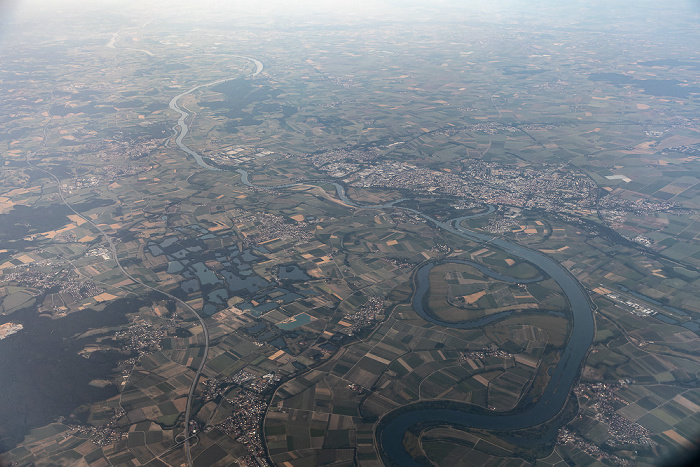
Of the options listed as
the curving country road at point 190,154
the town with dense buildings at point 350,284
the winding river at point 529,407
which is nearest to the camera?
the curving country road at point 190,154

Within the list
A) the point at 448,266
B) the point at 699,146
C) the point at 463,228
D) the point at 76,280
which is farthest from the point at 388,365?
the point at 699,146

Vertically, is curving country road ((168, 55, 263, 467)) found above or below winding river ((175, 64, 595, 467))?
above

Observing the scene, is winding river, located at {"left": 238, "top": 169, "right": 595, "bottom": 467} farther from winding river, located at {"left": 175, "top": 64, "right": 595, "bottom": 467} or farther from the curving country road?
the curving country road

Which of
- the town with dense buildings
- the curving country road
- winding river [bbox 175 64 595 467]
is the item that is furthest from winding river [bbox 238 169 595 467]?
the curving country road

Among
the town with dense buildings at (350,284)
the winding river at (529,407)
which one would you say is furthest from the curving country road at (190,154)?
the winding river at (529,407)

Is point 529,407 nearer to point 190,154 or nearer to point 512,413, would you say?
point 512,413

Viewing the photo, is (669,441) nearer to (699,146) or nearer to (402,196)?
(402,196)

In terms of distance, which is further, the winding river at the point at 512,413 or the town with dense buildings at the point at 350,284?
the winding river at the point at 512,413

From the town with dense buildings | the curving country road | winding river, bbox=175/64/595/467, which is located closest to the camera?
the curving country road

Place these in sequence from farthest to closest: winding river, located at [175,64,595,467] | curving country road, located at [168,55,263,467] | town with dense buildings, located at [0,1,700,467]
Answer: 1. winding river, located at [175,64,595,467]
2. town with dense buildings, located at [0,1,700,467]
3. curving country road, located at [168,55,263,467]

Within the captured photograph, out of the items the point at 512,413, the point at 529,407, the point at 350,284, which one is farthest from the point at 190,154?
the point at 529,407

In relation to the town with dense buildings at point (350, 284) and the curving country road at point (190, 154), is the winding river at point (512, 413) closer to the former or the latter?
the town with dense buildings at point (350, 284)
